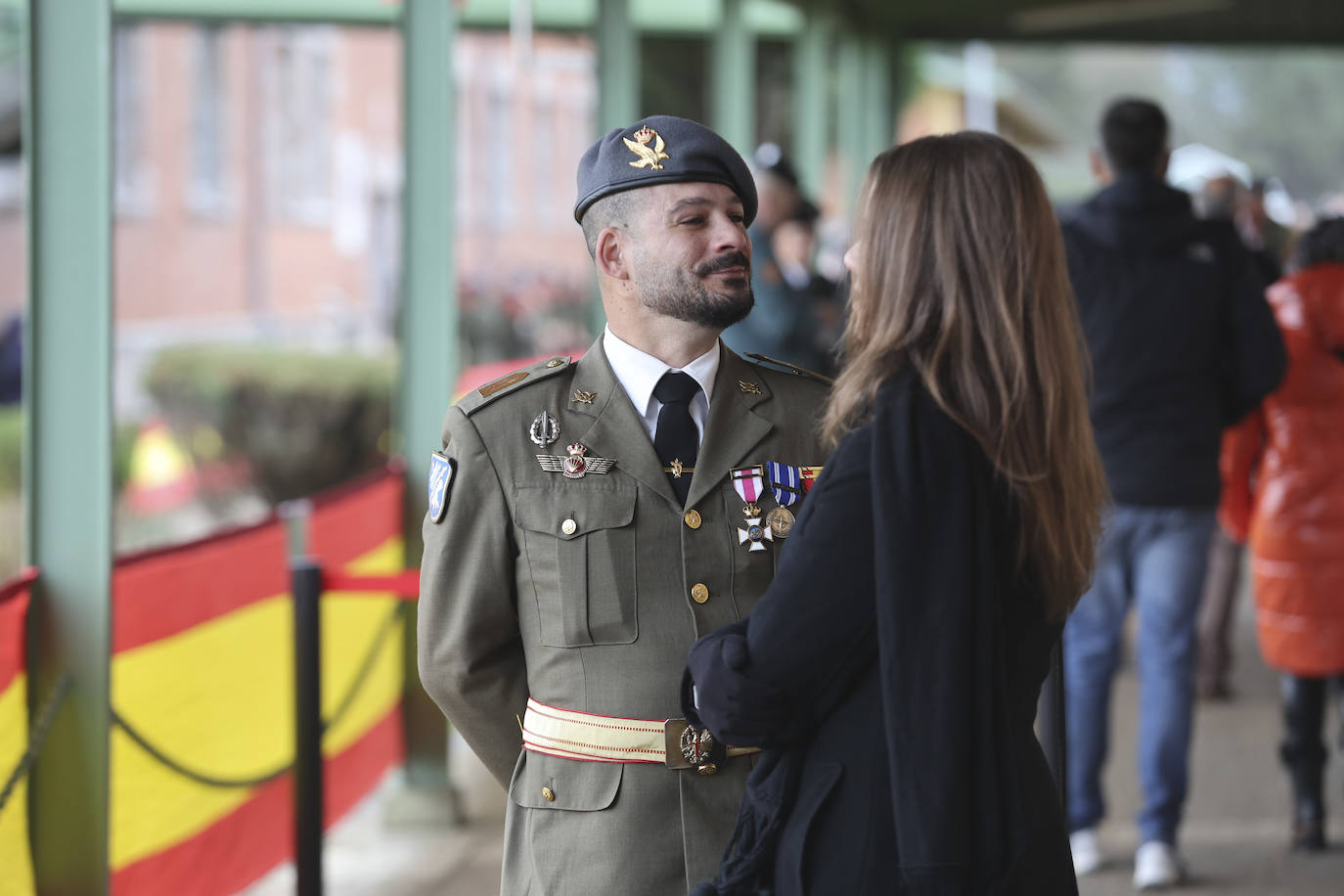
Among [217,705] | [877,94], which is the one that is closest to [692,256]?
[217,705]

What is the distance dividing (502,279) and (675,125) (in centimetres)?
2544

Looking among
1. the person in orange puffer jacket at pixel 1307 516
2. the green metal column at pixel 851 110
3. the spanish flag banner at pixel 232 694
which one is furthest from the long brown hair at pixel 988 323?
the green metal column at pixel 851 110

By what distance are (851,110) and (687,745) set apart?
35.6 feet

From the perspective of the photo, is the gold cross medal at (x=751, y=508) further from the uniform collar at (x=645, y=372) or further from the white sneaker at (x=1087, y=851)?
the white sneaker at (x=1087, y=851)

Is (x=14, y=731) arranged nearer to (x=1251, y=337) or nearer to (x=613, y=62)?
(x=1251, y=337)

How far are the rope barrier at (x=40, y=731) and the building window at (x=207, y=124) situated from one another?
1944 cm

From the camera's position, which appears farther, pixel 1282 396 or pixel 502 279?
pixel 502 279

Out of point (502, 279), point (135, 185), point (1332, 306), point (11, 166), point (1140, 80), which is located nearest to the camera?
point (1332, 306)

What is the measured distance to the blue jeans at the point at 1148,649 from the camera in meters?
4.00

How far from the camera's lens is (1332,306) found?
14.0ft

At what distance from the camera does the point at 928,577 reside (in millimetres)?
1593

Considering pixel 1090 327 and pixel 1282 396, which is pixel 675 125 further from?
pixel 1282 396

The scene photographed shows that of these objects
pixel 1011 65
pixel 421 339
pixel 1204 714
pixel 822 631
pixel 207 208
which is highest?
pixel 1011 65

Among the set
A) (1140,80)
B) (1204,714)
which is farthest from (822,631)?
(1140,80)
